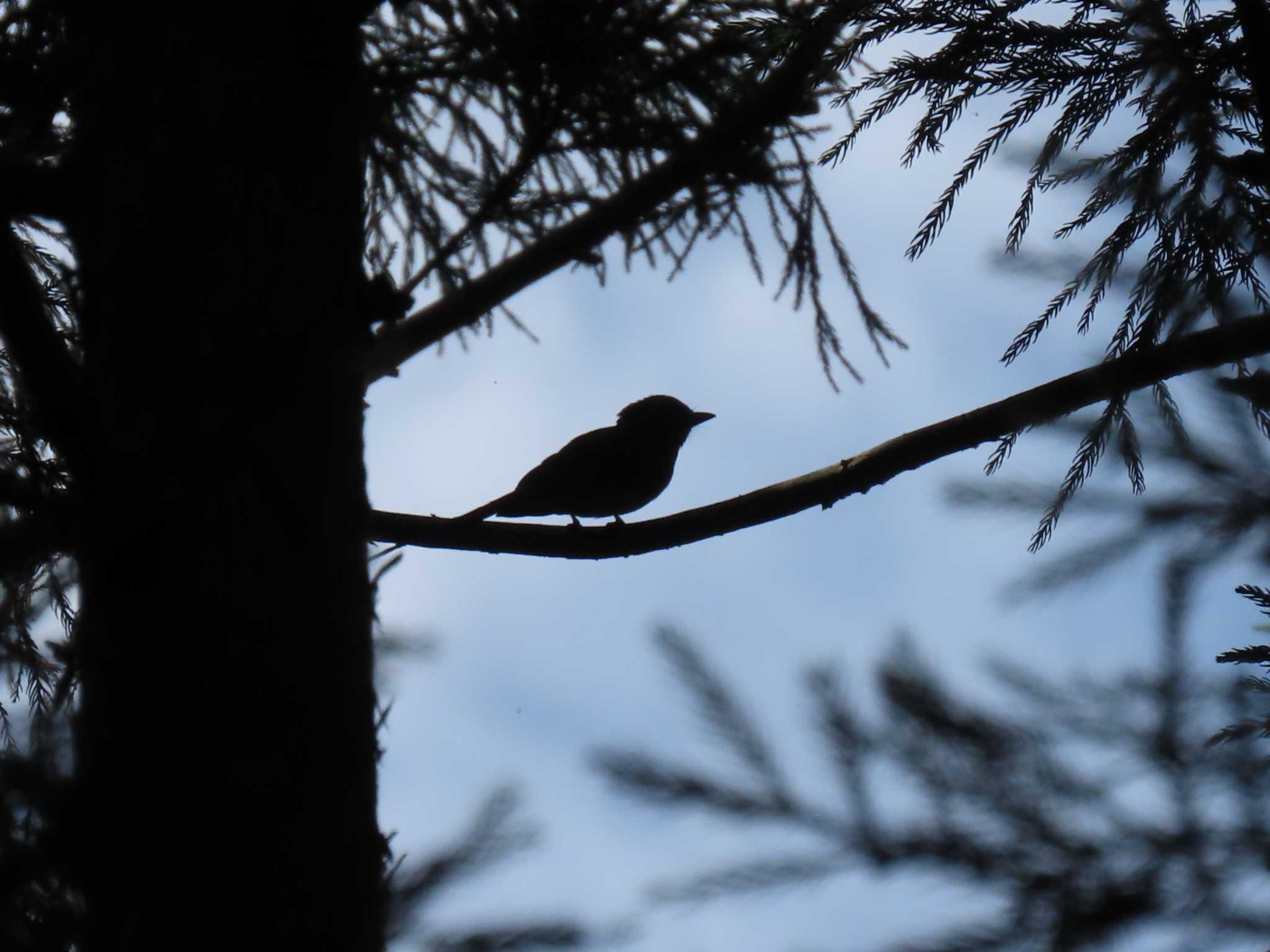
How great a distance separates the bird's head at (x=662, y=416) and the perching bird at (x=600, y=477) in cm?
2

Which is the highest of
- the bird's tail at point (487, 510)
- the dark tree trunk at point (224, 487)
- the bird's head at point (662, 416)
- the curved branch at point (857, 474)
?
the bird's head at point (662, 416)

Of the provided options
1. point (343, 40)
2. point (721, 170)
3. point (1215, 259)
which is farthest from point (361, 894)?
point (1215, 259)

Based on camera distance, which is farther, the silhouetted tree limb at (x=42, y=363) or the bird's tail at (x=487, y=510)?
the bird's tail at (x=487, y=510)

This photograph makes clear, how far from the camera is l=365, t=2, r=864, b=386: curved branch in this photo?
81.6 inches

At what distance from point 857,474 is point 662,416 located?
334 centimetres

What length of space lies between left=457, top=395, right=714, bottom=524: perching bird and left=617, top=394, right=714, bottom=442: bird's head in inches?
0.6

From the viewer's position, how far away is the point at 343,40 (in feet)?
7.72

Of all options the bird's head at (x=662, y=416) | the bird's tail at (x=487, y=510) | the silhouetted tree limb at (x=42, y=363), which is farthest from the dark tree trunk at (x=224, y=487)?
the bird's head at (x=662, y=416)

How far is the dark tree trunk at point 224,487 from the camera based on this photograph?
1865mm

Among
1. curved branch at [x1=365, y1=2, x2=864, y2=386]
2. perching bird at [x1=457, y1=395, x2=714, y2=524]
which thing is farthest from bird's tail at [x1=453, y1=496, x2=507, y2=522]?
curved branch at [x1=365, y1=2, x2=864, y2=386]

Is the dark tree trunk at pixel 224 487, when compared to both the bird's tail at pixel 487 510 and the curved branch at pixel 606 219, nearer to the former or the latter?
the curved branch at pixel 606 219

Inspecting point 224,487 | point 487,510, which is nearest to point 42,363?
point 224,487

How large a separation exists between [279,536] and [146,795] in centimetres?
44

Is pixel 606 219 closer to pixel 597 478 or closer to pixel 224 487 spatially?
pixel 224 487
